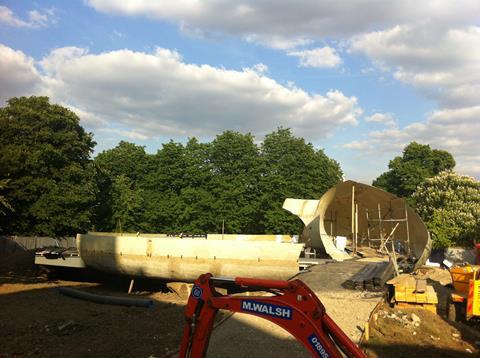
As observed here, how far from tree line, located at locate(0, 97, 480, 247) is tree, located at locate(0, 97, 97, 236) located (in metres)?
0.07

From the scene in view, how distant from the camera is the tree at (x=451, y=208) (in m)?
36.9

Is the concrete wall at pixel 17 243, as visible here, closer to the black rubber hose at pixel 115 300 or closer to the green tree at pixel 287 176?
the black rubber hose at pixel 115 300

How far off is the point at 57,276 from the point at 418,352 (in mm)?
18905

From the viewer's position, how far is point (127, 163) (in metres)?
48.5

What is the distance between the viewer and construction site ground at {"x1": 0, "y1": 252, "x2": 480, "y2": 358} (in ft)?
27.9

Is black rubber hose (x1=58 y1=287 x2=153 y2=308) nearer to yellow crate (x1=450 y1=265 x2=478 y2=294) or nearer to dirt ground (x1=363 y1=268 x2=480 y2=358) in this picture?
dirt ground (x1=363 y1=268 x2=480 y2=358)

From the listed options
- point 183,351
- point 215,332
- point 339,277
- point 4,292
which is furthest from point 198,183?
point 183,351

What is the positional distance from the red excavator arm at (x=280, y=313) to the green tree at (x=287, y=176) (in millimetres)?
34953

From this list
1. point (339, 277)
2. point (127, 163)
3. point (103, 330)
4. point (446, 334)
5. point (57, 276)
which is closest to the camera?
point (446, 334)

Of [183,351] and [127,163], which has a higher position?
[127,163]

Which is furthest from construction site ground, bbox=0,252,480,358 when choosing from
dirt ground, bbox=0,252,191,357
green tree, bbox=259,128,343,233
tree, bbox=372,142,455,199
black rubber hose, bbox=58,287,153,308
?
tree, bbox=372,142,455,199

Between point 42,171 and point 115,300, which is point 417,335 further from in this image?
point 42,171

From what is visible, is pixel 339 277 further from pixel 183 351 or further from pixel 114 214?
pixel 114 214

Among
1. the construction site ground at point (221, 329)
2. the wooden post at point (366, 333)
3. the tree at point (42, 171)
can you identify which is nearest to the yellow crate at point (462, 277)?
the construction site ground at point (221, 329)
